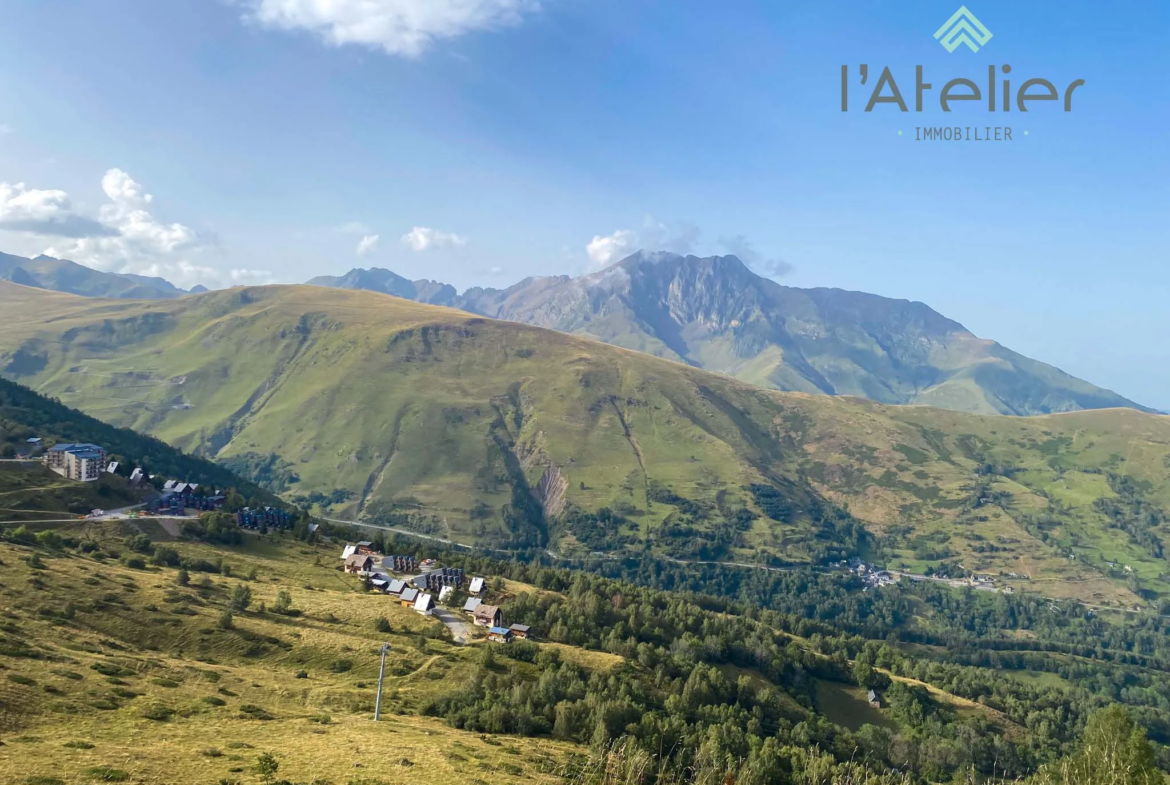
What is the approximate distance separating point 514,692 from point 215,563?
72.1m

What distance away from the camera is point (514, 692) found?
74.5 m

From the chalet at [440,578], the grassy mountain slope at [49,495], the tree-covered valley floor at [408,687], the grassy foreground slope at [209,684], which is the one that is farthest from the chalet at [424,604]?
the grassy mountain slope at [49,495]

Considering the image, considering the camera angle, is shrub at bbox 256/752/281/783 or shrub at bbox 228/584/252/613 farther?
shrub at bbox 228/584/252/613

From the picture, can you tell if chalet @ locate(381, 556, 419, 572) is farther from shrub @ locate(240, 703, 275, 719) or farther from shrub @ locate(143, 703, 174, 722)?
shrub @ locate(143, 703, 174, 722)

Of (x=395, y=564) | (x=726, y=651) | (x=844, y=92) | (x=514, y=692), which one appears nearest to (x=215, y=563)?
(x=395, y=564)

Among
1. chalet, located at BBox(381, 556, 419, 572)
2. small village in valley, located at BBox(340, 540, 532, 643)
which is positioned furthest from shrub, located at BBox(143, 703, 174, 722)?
chalet, located at BBox(381, 556, 419, 572)

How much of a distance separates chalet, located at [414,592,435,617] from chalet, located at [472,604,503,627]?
7.78m

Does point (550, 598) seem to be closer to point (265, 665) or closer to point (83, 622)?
point (265, 665)

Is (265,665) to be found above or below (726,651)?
above

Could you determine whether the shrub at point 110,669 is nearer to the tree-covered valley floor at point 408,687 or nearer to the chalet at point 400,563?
the tree-covered valley floor at point 408,687

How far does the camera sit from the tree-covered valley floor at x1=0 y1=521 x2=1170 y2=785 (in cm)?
4812

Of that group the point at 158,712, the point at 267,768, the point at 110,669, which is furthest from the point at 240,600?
the point at 267,768

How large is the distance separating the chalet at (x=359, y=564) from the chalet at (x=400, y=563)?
4.23 meters

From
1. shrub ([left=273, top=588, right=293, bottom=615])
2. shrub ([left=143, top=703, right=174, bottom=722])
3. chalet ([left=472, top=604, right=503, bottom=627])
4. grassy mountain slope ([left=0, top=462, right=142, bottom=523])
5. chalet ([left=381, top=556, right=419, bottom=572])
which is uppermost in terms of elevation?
grassy mountain slope ([left=0, top=462, right=142, bottom=523])
